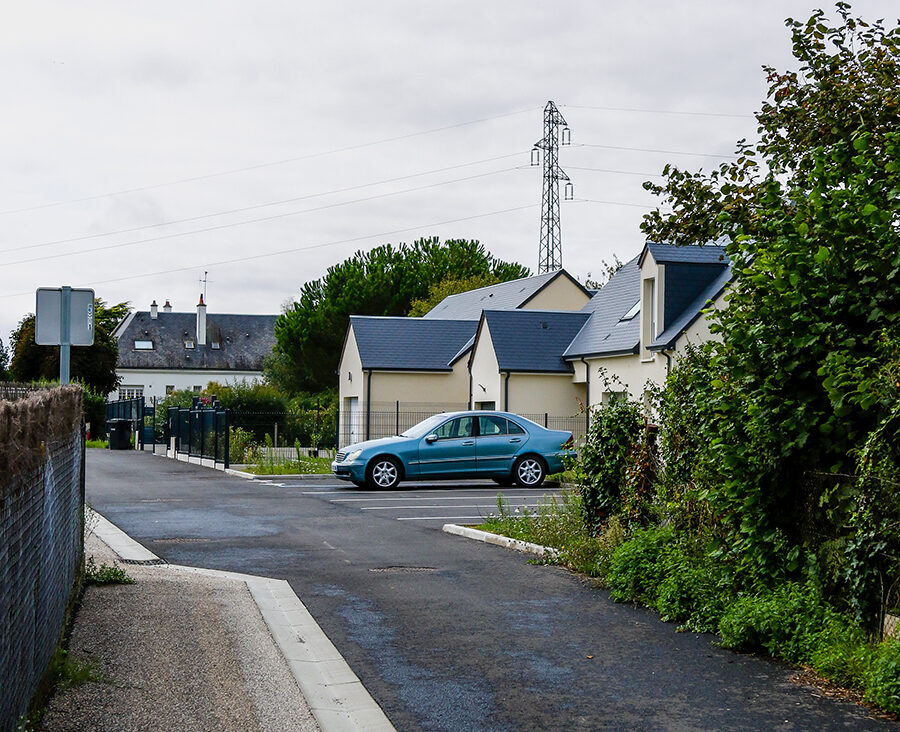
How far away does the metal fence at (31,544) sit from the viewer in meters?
4.19

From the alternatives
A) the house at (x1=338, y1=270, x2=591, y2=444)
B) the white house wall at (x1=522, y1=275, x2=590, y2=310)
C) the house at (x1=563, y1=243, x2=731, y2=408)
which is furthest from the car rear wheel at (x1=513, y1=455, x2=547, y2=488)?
the white house wall at (x1=522, y1=275, x2=590, y2=310)

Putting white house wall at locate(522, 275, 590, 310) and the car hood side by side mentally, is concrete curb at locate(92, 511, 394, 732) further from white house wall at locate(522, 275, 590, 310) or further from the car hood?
white house wall at locate(522, 275, 590, 310)

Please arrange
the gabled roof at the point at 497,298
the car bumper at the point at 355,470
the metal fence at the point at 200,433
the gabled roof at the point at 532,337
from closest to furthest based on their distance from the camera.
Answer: the car bumper at the point at 355,470, the metal fence at the point at 200,433, the gabled roof at the point at 532,337, the gabled roof at the point at 497,298

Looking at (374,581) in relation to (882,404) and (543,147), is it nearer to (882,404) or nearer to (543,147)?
(882,404)

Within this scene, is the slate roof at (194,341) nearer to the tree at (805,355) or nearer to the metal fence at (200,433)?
the metal fence at (200,433)

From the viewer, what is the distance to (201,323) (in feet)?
293

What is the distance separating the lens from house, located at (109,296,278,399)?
85375mm

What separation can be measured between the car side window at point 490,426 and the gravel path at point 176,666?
47.2 ft

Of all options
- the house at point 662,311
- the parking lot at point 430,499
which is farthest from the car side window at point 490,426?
the house at point 662,311

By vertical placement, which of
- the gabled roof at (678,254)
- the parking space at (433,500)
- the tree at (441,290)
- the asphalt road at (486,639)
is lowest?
the asphalt road at (486,639)

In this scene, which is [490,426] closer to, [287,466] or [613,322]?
[287,466]

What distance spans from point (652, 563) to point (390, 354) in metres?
30.3

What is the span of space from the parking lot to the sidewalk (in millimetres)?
7594

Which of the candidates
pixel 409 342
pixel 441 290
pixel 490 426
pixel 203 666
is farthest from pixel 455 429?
pixel 441 290
